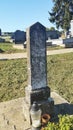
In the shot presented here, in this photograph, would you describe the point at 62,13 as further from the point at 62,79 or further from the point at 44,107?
the point at 44,107

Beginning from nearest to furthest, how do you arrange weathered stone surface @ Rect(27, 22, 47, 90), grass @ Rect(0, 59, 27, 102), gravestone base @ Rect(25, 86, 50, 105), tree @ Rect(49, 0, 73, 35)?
weathered stone surface @ Rect(27, 22, 47, 90), gravestone base @ Rect(25, 86, 50, 105), grass @ Rect(0, 59, 27, 102), tree @ Rect(49, 0, 73, 35)

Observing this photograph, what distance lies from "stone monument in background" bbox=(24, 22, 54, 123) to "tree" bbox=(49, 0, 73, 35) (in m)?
35.8

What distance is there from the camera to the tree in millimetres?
40750

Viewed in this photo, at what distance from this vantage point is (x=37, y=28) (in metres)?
5.44

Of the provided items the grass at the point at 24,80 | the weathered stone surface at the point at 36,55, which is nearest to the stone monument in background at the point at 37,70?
the weathered stone surface at the point at 36,55

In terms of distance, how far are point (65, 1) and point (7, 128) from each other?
128 ft

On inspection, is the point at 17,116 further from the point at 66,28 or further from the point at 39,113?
the point at 66,28

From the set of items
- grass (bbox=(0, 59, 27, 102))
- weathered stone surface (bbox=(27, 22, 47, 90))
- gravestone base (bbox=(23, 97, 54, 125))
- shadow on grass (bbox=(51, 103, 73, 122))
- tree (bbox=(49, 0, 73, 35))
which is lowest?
grass (bbox=(0, 59, 27, 102))

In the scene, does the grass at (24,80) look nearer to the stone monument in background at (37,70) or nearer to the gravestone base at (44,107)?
the gravestone base at (44,107)

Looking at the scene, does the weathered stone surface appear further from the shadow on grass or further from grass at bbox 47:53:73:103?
grass at bbox 47:53:73:103

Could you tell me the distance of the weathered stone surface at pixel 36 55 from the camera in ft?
17.8

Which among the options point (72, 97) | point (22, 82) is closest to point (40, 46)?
point (72, 97)

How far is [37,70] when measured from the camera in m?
5.60

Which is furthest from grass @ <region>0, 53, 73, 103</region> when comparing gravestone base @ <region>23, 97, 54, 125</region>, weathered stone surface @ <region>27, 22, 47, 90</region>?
weathered stone surface @ <region>27, 22, 47, 90</region>
